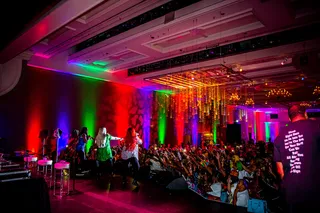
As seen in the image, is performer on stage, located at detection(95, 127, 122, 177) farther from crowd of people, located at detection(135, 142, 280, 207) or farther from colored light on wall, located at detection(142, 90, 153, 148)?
colored light on wall, located at detection(142, 90, 153, 148)

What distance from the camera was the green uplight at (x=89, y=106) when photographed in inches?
330

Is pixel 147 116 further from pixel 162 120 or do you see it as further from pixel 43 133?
pixel 43 133

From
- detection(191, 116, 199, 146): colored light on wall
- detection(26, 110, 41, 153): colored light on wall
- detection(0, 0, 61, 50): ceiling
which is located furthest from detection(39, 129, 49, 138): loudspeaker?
detection(191, 116, 199, 146): colored light on wall

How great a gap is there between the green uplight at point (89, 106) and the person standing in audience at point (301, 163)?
7.43m

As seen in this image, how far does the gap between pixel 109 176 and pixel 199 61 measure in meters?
4.47

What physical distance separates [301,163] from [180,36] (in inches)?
183

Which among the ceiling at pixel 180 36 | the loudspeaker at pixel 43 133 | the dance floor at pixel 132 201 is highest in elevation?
the ceiling at pixel 180 36

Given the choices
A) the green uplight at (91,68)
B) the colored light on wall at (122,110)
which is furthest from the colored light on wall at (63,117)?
the colored light on wall at (122,110)

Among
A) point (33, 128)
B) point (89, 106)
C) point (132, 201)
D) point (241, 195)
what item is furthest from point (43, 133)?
point (241, 195)

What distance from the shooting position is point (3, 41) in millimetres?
4156

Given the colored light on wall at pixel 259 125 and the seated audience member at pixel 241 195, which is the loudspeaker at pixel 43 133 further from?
the colored light on wall at pixel 259 125

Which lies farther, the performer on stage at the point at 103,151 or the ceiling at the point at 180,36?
the performer on stage at the point at 103,151

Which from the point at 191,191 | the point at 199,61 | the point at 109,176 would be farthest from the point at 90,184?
the point at 199,61

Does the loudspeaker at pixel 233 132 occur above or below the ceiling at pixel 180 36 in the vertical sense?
below
